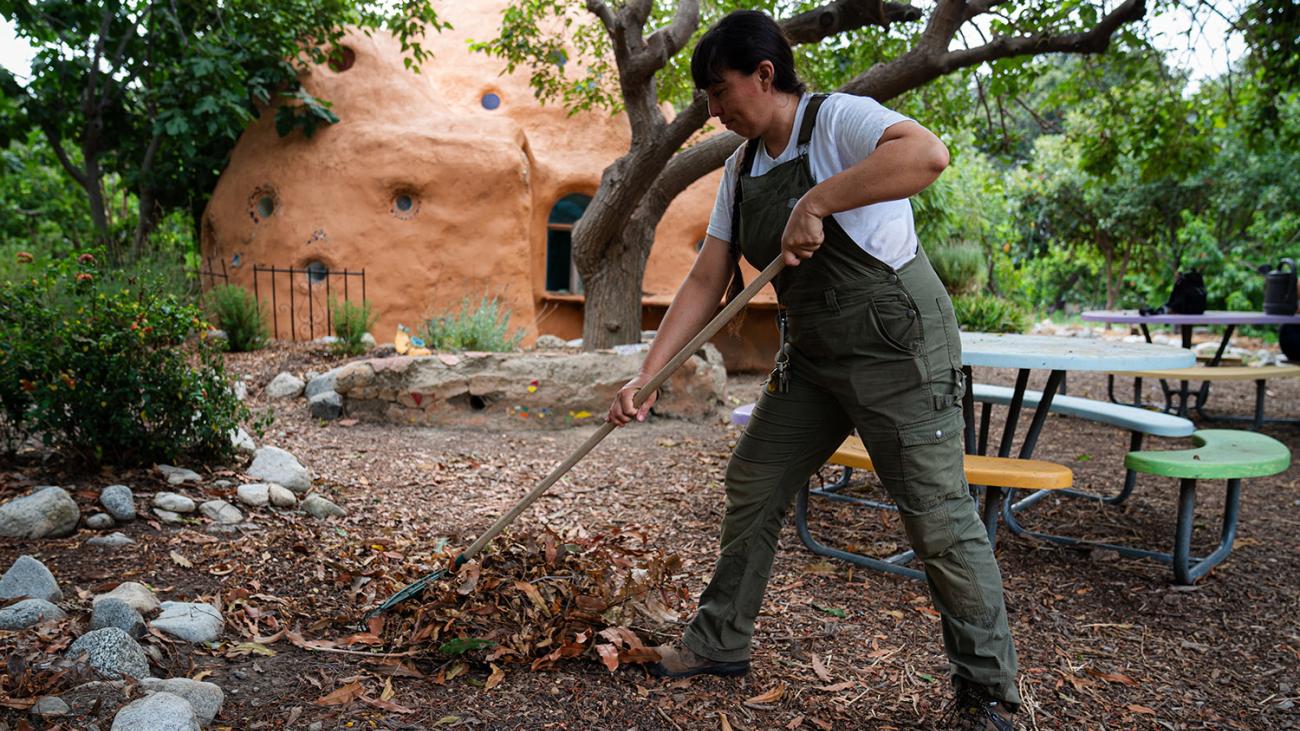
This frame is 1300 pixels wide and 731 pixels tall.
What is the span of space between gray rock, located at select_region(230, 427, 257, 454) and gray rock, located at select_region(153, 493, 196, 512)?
688mm

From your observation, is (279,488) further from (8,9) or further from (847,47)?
(847,47)

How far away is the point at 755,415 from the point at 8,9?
3792 mm

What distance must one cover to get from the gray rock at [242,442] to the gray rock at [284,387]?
173 centimetres

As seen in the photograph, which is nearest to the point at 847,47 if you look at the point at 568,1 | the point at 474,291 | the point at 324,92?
the point at 568,1

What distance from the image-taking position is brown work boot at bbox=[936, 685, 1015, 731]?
2.31 meters

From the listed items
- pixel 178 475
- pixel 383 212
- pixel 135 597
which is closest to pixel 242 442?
pixel 178 475

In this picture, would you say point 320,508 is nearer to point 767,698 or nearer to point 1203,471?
point 767,698

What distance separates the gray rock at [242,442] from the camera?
14.9 feet

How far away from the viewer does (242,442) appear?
15.4 ft

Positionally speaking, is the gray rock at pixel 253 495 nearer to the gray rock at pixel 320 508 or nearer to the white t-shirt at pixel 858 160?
the gray rock at pixel 320 508

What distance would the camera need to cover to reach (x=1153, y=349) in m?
3.78

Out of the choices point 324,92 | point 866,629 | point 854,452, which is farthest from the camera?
point 324,92

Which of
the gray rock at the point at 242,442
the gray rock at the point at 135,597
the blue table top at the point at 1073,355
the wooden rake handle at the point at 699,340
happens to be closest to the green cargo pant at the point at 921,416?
the wooden rake handle at the point at 699,340

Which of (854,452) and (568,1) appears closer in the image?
(854,452)
